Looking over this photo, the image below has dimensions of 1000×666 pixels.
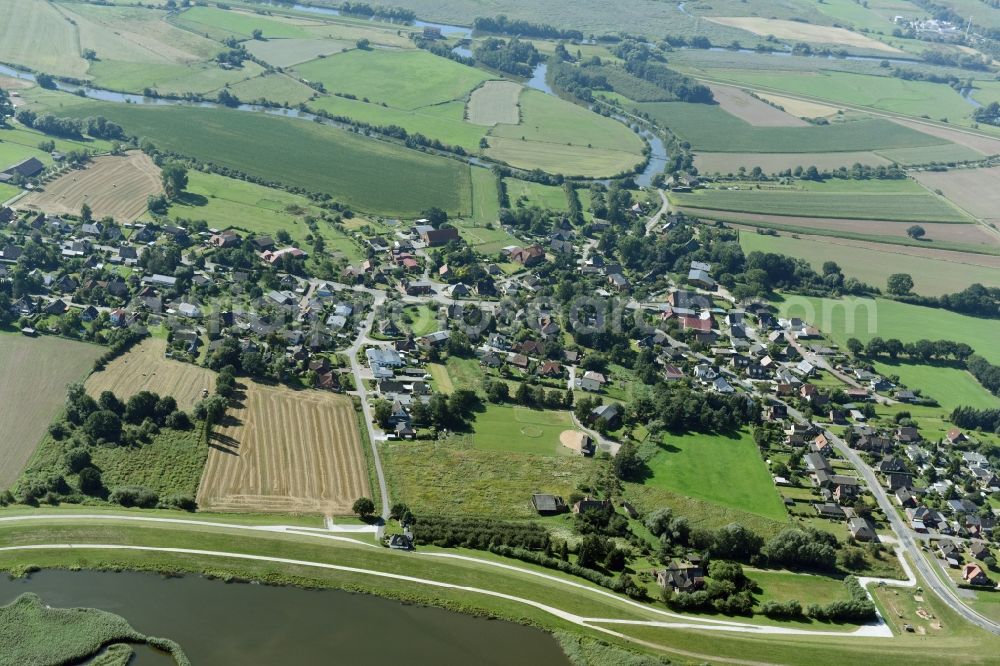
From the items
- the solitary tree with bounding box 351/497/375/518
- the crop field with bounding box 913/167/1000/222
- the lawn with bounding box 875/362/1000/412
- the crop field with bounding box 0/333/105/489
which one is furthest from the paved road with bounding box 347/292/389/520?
the crop field with bounding box 913/167/1000/222

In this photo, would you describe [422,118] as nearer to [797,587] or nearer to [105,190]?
[105,190]

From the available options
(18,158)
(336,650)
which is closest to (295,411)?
(336,650)

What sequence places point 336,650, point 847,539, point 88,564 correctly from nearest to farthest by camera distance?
point 336,650 < point 88,564 < point 847,539

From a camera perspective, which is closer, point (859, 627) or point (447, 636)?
point (447, 636)

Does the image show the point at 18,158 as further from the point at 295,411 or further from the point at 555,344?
the point at 555,344

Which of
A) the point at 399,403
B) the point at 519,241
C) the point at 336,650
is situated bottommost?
the point at 336,650

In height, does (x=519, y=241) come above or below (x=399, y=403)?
above
